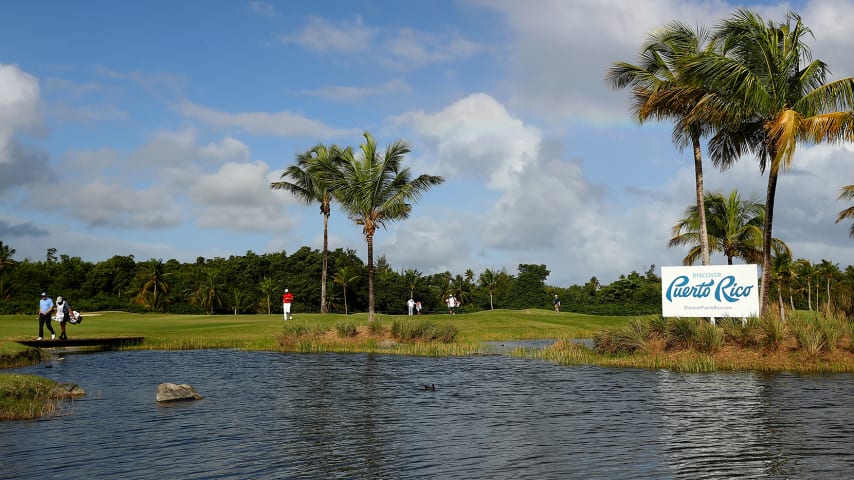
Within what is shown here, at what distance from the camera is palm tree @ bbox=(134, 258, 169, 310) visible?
11588 cm

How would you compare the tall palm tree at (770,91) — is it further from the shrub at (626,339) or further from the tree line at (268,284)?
the tree line at (268,284)

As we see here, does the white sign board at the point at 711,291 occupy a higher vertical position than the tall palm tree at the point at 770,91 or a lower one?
lower

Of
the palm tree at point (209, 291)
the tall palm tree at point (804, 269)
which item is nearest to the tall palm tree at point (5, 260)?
the palm tree at point (209, 291)

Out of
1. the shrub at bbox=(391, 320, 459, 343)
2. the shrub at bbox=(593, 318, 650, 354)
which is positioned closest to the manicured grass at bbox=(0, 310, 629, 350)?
the shrub at bbox=(391, 320, 459, 343)

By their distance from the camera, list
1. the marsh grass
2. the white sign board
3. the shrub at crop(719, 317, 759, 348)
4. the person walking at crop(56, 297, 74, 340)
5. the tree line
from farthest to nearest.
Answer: the tree line, the person walking at crop(56, 297, 74, 340), the white sign board, the shrub at crop(719, 317, 759, 348), the marsh grass

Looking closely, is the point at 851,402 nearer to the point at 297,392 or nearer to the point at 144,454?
the point at 297,392

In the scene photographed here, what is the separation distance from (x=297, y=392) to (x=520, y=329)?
3148 centimetres

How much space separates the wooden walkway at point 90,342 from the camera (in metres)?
35.4

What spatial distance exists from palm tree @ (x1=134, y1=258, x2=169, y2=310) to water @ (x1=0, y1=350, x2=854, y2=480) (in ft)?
312

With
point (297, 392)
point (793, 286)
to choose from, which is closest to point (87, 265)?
point (297, 392)

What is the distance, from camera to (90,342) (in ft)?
124

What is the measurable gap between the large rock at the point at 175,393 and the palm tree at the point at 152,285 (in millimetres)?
100352

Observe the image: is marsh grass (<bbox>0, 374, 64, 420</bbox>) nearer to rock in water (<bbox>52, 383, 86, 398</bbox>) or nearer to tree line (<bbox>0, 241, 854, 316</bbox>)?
rock in water (<bbox>52, 383, 86, 398</bbox>)

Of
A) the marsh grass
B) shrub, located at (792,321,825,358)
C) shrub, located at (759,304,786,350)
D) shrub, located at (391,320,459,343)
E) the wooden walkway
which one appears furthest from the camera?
shrub, located at (391,320,459,343)
